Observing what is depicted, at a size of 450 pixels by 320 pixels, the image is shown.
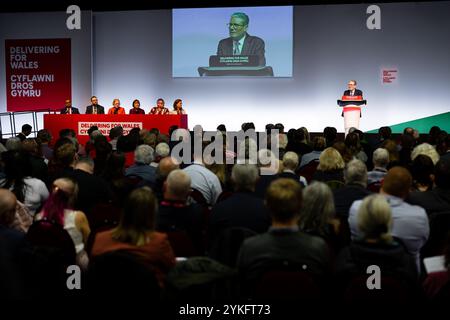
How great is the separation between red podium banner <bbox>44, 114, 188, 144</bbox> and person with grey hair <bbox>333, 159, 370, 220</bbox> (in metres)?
6.83

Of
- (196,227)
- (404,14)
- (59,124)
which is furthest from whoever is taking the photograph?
(404,14)

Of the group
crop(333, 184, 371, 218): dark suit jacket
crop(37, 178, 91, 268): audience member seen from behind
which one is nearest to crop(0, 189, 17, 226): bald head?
crop(37, 178, 91, 268): audience member seen from behind

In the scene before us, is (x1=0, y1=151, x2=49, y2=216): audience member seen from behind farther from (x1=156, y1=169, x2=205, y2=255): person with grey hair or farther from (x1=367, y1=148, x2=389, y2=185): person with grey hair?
(x1=367, y1=148, x2=389, y2=185): person with grey hair

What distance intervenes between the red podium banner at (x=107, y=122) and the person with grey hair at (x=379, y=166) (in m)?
5.96

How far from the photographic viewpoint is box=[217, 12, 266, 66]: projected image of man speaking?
1358 centimetres

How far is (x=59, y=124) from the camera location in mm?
10844

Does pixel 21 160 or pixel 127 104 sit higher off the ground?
pixel 127 104

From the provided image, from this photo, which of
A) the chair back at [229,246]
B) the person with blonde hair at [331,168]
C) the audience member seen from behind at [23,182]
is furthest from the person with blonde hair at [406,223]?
the audience member seen from behind at [23,182]

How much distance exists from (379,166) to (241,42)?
8.88 m

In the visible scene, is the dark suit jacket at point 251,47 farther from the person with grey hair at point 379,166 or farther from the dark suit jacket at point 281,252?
the dark suit jacket at point 281,252

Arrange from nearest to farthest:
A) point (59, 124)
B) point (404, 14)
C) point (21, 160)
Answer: point (21, 160) → point (59, 124) → point (404, 14)
